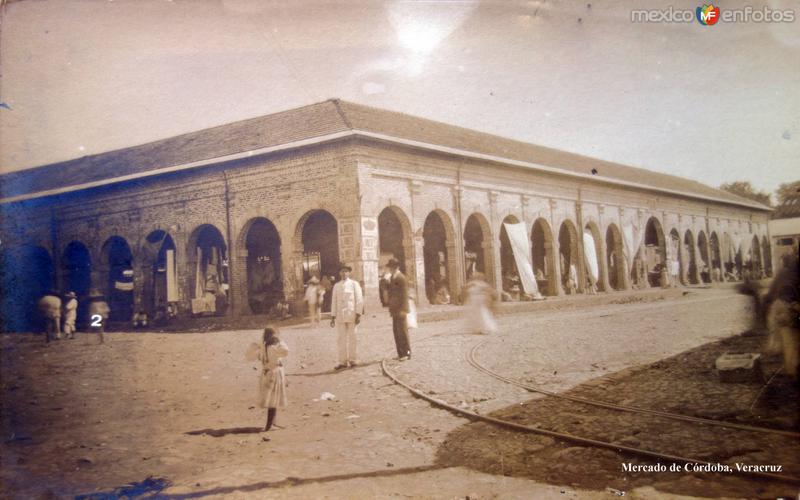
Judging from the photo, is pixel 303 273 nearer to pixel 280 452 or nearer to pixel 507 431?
pixel 280 452

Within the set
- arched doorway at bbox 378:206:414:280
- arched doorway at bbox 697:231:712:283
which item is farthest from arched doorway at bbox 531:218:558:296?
arched doorway at bbox 697:231:712:283

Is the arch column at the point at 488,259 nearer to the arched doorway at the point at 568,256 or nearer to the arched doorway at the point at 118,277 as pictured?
the arched doorway at the point at 568,256

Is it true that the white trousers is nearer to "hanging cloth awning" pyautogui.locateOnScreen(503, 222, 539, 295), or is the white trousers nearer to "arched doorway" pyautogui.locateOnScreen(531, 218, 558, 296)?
"hanging cloth awning" pyautogui.locateOnScreen(503, 222, 539, 295)

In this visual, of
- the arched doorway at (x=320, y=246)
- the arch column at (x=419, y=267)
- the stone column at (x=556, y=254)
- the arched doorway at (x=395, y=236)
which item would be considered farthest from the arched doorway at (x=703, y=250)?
A: the arched doorway at (x=320, y=246)

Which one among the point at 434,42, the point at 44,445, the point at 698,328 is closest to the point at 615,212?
A: the point at 698,328

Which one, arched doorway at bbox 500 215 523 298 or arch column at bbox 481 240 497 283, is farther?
arched doorway at bbox 500 215 523 298

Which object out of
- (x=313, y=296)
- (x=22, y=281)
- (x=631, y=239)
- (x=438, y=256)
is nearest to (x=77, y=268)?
(x=22, y=281)
